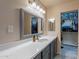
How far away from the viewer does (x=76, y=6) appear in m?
3.63

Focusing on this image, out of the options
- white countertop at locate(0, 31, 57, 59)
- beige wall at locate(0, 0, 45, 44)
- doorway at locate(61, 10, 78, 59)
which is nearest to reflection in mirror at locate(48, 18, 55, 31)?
doorway at locate(61, 10, 78, 59)

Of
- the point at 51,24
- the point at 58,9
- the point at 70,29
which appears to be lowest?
the point at 70,29

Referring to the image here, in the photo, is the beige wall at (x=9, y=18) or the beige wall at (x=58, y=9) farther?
the beige wall at (x=58, y=9)

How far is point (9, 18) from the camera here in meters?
1.67

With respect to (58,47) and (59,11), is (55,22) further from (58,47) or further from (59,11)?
(58,47)

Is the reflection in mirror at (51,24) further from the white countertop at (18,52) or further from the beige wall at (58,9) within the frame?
the white countertop at (18,52)

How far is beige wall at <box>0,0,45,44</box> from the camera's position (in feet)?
4.91

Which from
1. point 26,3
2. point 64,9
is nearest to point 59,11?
point 64,9

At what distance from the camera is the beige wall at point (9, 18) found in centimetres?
150

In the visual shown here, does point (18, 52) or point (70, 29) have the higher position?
point (70, 29)

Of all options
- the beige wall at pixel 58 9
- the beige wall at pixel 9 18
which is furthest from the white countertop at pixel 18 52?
the beige wall at pixel 58 9

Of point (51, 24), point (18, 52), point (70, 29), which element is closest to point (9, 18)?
point (18, 52)

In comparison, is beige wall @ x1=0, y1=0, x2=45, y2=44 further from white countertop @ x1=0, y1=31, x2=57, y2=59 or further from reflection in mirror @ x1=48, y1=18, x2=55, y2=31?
reflection in mirror @ x1=48, y1=18, x2=55, y2=31

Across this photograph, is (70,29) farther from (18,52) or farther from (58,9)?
(18,52)
